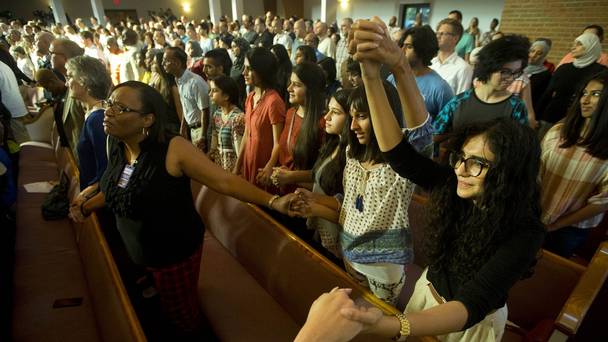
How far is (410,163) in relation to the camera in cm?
129

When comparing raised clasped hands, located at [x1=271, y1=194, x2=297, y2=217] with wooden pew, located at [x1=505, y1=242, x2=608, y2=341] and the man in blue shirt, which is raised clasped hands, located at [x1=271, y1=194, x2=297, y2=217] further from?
the man in blue shirt

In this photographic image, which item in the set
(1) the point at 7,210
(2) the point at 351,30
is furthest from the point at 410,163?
(1) the point at 7,210

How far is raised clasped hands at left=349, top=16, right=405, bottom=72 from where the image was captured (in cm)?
103

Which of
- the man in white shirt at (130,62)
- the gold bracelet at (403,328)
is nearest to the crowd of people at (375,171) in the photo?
Result: the gold bracelet at (403,328)

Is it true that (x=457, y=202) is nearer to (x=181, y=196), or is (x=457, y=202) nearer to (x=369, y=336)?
(x=369, y=336)

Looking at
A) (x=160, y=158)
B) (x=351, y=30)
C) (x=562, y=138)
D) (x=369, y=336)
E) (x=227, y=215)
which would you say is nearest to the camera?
(x=351, y=30)

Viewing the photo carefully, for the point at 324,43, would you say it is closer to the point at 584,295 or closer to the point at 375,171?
the point at 375,171

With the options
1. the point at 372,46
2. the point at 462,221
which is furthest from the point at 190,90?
the point at 462,221

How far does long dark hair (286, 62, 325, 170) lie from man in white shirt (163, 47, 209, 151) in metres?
1.77

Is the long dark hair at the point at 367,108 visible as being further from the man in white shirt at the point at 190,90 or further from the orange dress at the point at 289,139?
the man in white shirt at the point at 190,90

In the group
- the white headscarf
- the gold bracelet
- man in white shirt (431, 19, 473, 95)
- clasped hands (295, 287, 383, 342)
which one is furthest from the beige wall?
clasped hands (295, 287, 383, 342)

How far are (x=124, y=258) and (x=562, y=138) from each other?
3.63 m

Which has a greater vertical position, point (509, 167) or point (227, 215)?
point (509, 167)

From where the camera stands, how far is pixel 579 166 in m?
1.92
